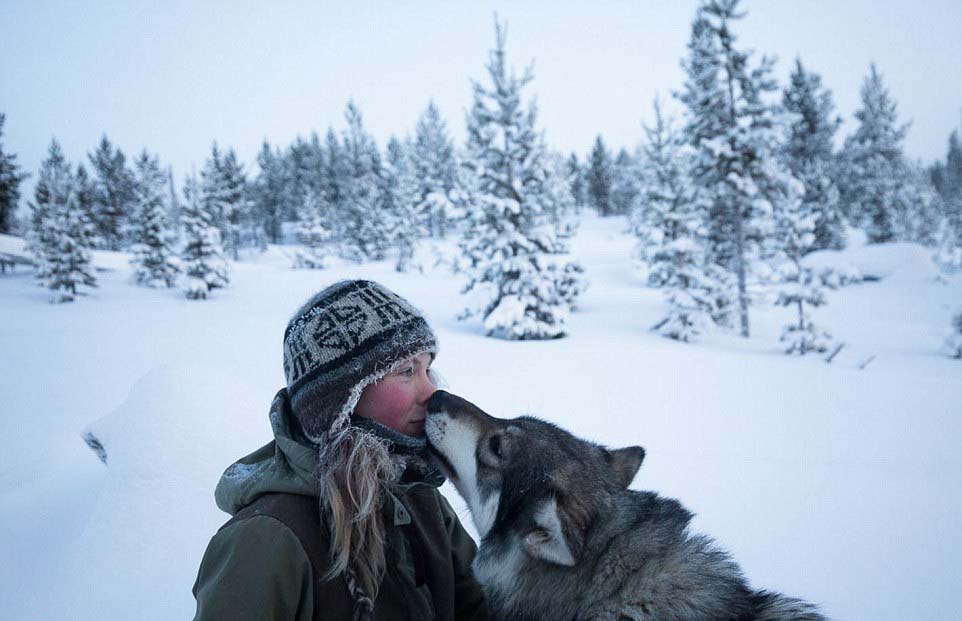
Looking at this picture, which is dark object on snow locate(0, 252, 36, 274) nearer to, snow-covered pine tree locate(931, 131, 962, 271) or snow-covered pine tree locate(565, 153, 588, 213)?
snow-covered pine tree locate(931, 131, 962, 271)

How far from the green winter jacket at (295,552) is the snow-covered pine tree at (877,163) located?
48.5 meters

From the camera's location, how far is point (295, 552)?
5.71ft

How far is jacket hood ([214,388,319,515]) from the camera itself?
1.87 meters

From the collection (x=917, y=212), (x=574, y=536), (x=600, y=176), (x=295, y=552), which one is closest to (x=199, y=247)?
(x=295, y=552)

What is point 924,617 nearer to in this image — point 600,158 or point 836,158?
point 836,158

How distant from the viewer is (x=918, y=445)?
26.7 ft

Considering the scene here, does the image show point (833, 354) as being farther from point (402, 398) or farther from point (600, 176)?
point (600, 176)

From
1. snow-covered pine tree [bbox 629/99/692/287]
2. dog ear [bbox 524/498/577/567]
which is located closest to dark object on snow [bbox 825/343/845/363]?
snow-covered pine tree [bbox 629/99/692/287]

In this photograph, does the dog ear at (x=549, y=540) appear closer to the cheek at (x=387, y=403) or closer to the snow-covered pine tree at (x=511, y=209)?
the cheek at (x=387, y=403)

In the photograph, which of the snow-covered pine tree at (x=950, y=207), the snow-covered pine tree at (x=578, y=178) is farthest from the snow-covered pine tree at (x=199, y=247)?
the snow-covered pine tree at (x=578, y=178)

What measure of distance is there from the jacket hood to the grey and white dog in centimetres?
68

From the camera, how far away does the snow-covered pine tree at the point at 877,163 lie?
38.8m

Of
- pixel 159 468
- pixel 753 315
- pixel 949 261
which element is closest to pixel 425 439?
pixel 159 468

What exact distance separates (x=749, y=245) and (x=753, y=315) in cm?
661
